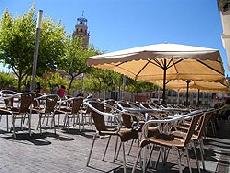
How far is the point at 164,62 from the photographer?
928 cm

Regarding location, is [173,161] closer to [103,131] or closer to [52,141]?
[103,131]

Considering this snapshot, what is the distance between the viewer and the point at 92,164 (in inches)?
216

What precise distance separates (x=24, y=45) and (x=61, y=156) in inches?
818

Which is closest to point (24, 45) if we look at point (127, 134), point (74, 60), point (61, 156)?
point (74, 60)

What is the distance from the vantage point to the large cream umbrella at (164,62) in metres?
6.29

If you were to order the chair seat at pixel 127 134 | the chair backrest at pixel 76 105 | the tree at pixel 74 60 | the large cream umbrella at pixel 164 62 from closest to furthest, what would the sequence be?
the chair seat at pixel 127 134
the large cream umbrella at pixel 164 62
the chair backrest at pixel 76 105
the tree at pixel 74 60

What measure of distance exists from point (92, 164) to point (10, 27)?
902 inches

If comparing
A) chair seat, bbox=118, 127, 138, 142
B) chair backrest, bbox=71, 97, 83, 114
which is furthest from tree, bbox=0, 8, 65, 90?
chair seat, bbox=118, 127, 138, 142

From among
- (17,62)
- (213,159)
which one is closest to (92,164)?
(213,159)

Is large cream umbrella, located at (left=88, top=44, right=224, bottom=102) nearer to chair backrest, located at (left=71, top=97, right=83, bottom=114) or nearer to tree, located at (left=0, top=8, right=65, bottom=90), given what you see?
chair backrest, located at (left=71, top=97, right=83, bottom=114)

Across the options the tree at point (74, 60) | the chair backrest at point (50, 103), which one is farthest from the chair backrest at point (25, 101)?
the tree at point (74, 60)

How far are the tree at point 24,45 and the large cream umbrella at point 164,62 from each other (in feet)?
51.7

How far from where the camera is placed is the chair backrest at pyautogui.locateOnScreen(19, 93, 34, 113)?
24.5 feet

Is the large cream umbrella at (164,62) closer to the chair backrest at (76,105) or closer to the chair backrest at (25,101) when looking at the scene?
the chair backrest at (76,105)
